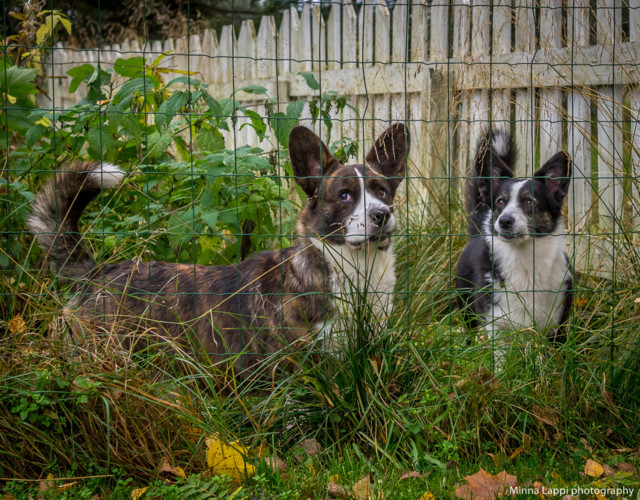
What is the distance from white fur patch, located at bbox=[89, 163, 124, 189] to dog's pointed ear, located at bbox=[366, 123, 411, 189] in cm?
137

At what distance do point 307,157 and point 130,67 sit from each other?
1.31 m

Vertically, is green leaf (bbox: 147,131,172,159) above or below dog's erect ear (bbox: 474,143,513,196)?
above

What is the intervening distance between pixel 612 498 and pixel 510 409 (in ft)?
1.84

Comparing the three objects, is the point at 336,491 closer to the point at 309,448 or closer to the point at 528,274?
the point at 309,448

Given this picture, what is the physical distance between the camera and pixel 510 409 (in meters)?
2.75

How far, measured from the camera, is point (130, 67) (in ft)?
12.7

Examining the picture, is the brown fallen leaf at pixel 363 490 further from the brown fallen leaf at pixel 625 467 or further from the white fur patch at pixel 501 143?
the white fur patch at pixel 501 143

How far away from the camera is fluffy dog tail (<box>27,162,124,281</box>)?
10.6ft

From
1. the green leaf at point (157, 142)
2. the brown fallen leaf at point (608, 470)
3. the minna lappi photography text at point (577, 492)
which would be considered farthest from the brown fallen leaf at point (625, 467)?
the green leaf at point (157, 142)

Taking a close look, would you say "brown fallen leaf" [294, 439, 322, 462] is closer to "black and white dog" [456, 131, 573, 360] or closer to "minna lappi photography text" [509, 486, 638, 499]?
"minna lappi photography text" [509, 486, 638, 499]

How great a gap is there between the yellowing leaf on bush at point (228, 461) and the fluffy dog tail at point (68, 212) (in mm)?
1341

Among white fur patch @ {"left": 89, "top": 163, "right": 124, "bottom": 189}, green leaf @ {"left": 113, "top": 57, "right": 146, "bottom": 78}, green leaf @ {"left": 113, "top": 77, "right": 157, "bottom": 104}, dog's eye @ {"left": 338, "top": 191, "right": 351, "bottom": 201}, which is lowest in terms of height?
dog's eye @ {"left": 338, "top": 191, "right": 351, "bottom": 201}

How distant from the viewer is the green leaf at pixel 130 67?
381cm

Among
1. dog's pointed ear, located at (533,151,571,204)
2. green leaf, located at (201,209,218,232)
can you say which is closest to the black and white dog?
dog's pointed ear, located at (533,151,571,204)
